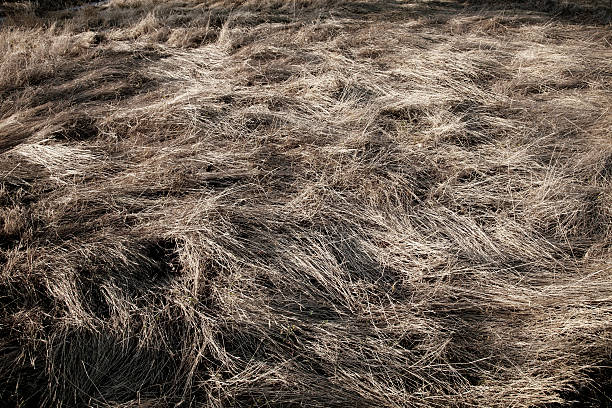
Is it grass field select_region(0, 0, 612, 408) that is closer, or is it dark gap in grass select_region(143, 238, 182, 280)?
grass field select_region(0, 0, 612, 408)

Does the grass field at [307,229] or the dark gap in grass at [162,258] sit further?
the dark gap in grass at [162,258]

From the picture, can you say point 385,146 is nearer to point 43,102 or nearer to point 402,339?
point 402,339

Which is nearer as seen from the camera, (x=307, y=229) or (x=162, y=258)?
(x=162, y=258)

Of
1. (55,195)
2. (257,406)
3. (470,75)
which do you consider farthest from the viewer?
(470,75)

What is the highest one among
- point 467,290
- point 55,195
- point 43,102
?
point 43,102

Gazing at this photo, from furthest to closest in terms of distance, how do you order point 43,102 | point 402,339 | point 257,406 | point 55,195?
point 43,102 < point 55,195 < point 402,339 < point 257,406

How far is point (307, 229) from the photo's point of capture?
2.75m

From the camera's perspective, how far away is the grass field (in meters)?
2.00

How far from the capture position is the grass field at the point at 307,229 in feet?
6.55

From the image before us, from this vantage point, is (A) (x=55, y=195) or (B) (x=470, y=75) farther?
(B) (x=470, y=75)

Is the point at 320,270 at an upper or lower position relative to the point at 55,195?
lower

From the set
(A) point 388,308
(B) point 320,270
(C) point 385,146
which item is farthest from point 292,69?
(A) point 388,308

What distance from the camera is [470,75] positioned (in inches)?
183

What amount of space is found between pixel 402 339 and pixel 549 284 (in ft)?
3.33
